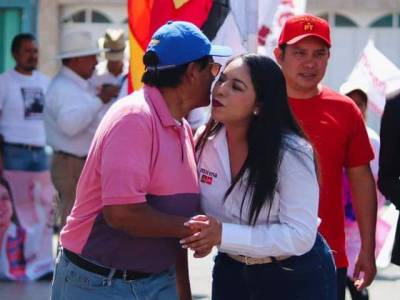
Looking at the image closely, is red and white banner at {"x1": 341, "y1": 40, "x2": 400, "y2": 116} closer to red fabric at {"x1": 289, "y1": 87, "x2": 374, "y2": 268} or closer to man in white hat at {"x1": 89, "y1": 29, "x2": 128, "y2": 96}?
man in white hat at {"x1": 89, "y1": 29, "x2": 128, "y2": 96}

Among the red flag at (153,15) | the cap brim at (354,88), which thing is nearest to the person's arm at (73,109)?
the cap brim at (354,88)

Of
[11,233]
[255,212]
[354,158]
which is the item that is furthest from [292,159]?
[11,233]

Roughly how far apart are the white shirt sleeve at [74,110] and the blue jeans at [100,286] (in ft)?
13.5

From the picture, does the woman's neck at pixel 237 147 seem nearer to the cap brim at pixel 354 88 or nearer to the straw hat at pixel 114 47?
the cap brim at pixel 354 88

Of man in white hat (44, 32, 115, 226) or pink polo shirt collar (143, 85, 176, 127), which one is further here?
man in white hat (44, 32, 115, 226)

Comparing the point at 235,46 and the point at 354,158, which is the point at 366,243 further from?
the point at 235,46

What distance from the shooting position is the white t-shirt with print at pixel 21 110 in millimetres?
8797

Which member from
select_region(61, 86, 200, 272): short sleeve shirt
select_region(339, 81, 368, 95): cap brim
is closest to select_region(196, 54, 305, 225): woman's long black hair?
select_region(61, 86, 200, 272): short sleeve shirt

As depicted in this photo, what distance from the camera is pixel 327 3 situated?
16.5m

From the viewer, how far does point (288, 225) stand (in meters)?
3.91

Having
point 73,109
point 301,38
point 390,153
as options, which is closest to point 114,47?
point 73,109

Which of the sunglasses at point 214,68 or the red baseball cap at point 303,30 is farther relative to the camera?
the red baseball cap at point 303,30

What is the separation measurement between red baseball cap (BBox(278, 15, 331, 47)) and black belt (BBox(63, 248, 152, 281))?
64.5 inches

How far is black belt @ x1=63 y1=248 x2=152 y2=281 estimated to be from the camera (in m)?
3.88
